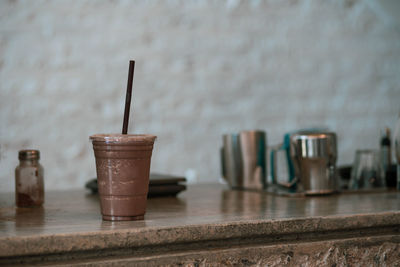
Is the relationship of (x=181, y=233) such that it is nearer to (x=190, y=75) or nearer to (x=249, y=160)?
(x=249, y=160)

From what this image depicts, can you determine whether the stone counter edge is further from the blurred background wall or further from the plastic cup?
the blurred background wall

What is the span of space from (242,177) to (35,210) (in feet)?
2.54

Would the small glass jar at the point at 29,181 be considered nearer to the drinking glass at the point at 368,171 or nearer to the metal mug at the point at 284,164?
the metal mug at the point at 284,164

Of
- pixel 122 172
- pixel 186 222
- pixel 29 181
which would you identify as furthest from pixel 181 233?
pixel 29 181

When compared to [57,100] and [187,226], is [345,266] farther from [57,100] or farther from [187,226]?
[57,100]

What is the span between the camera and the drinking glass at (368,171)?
170 cm

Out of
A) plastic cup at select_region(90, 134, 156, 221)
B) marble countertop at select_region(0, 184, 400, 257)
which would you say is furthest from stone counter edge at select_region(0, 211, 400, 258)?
plastic cup at select_region(90, 134, 156, 221)

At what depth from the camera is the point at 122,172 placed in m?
0.97

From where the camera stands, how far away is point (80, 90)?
1.86 metres

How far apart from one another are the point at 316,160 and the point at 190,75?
0.72 meters

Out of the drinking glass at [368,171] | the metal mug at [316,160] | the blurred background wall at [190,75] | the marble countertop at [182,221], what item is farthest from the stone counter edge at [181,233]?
the blurred background wall at [190,75]

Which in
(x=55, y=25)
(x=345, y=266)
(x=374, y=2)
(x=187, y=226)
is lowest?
(x=345, y=266)

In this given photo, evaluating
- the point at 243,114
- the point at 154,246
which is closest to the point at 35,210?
the point at 154,246

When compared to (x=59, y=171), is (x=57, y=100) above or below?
above
